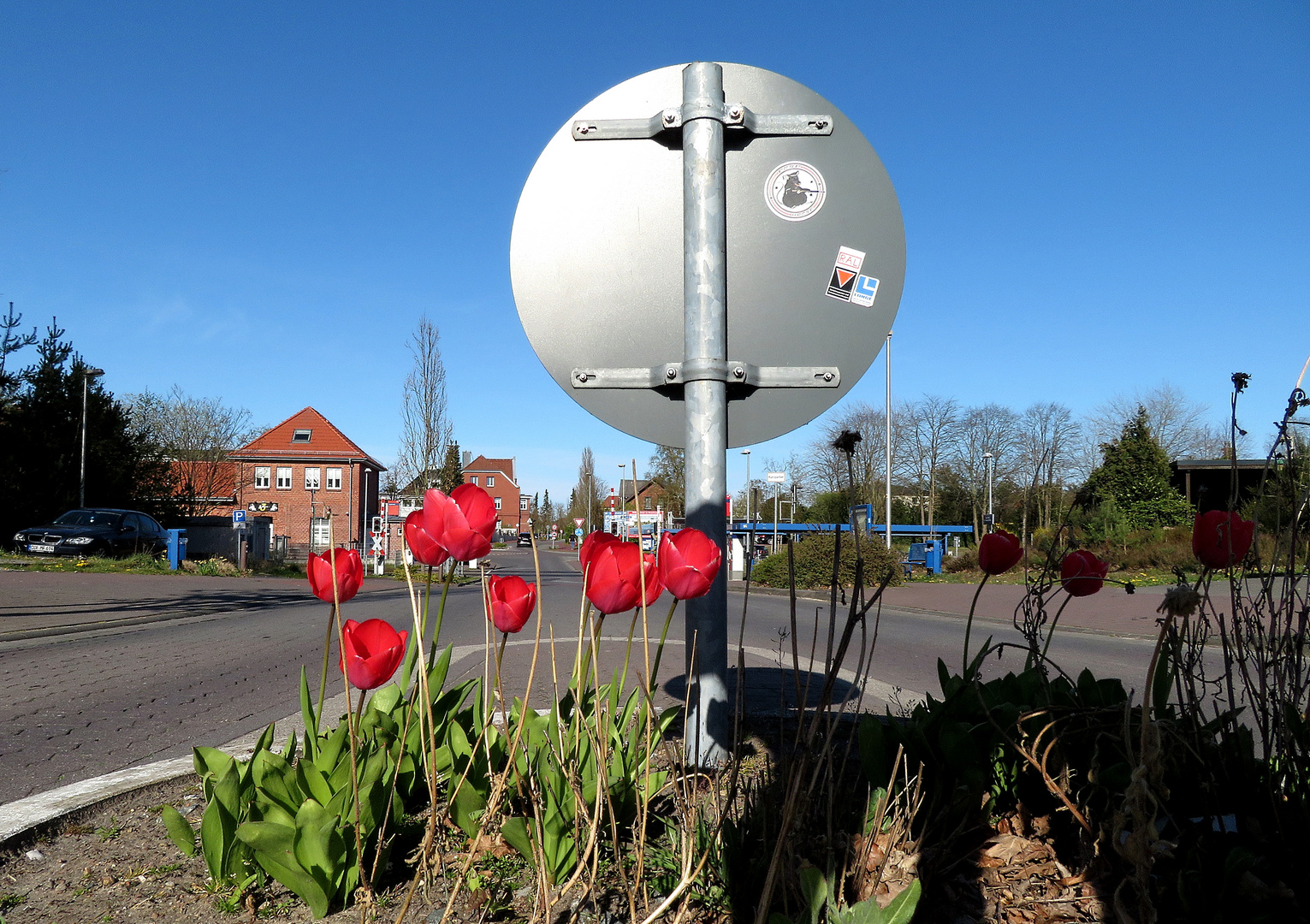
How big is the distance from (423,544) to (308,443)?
62.7 metres

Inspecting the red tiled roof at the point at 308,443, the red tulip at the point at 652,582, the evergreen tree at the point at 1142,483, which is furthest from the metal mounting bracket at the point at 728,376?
the red tiled roof at the point at 308,443

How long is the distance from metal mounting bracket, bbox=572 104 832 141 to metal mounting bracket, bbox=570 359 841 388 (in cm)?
68

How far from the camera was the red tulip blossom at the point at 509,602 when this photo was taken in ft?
5.50

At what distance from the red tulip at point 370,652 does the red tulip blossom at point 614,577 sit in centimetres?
38

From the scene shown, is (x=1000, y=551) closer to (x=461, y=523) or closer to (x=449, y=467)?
Answer: (x=461, y=523)

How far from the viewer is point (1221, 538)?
2.09 metres

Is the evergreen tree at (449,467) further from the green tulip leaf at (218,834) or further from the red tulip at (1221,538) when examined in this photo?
the red tulip at (1221,538)

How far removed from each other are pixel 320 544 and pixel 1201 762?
55.1 meters

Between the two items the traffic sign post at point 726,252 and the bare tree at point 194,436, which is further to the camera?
the bare tree at point 194,436

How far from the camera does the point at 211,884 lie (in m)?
1.85

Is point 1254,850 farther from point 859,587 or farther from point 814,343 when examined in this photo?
point 814,343

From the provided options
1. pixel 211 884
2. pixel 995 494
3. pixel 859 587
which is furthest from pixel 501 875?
pixel 995 494

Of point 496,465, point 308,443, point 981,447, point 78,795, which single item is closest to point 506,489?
point 496,465

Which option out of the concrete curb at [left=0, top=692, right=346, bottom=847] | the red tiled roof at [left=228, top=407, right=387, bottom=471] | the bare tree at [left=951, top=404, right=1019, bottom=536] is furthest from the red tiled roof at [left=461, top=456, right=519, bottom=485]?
the concrete curb at [left=0, top=692, right=346, bottom=847]
